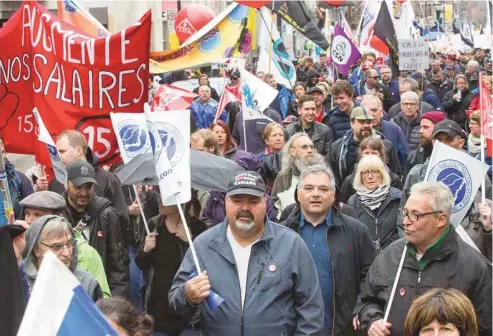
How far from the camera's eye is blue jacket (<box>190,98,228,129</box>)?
15.3 metres

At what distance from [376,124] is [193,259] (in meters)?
5.51

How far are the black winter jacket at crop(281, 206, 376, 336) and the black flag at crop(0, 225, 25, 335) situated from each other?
2270mm

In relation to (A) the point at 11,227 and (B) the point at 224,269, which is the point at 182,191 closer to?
(B) the point at 224,269

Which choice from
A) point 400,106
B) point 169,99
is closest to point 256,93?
point 169,99

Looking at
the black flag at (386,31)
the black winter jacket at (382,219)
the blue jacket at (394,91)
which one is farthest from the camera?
the black flag at (386,31)

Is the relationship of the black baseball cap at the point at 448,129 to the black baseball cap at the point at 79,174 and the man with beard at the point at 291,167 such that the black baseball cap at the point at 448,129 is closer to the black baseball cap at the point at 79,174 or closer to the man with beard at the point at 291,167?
the man with beard at the point at 291,167

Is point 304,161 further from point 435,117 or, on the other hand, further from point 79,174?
point 79,174

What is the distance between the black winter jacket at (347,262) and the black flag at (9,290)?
89.4 inches

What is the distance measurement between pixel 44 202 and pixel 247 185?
1364mm

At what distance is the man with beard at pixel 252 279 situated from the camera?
16.7 feet

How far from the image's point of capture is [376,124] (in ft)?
34.5

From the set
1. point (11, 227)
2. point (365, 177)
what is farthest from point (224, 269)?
point (365, 177)

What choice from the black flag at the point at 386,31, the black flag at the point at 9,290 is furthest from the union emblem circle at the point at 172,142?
the black flag at the point at 386,31

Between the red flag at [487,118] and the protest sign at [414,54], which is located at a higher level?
the red flag at [487,118]
